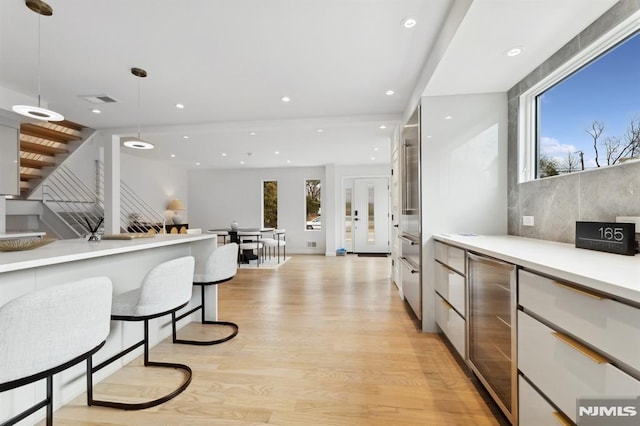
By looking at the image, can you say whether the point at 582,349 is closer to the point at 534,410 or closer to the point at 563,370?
the point at 563,370

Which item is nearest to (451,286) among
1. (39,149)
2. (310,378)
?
(310,378)

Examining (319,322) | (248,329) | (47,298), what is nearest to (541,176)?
(319,322)

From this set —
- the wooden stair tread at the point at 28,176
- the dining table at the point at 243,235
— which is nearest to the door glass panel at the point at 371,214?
the dining table at the point at 243,235

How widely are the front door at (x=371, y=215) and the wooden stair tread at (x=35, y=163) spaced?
21.2 ft

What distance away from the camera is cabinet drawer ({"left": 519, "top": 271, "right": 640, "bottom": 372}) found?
31.3 inches

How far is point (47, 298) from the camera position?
1.11m

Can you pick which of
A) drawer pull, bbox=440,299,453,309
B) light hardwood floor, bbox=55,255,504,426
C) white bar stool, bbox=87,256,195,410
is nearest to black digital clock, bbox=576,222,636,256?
drawer pull, bbox=440,299,453,309

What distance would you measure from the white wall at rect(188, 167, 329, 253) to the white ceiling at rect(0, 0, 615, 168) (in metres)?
4.37

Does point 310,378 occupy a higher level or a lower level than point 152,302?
lower

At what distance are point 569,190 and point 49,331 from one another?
2.90m

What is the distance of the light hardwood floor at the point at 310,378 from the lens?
158cm

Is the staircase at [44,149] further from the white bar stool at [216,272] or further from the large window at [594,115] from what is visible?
the large window at [594,115]

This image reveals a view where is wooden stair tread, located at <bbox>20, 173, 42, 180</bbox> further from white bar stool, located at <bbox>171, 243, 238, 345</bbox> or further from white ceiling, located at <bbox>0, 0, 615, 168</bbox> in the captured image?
white bar stool, located at <bbox>171, 243, 238, 345</bbox>

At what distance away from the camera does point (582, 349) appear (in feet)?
3.11
